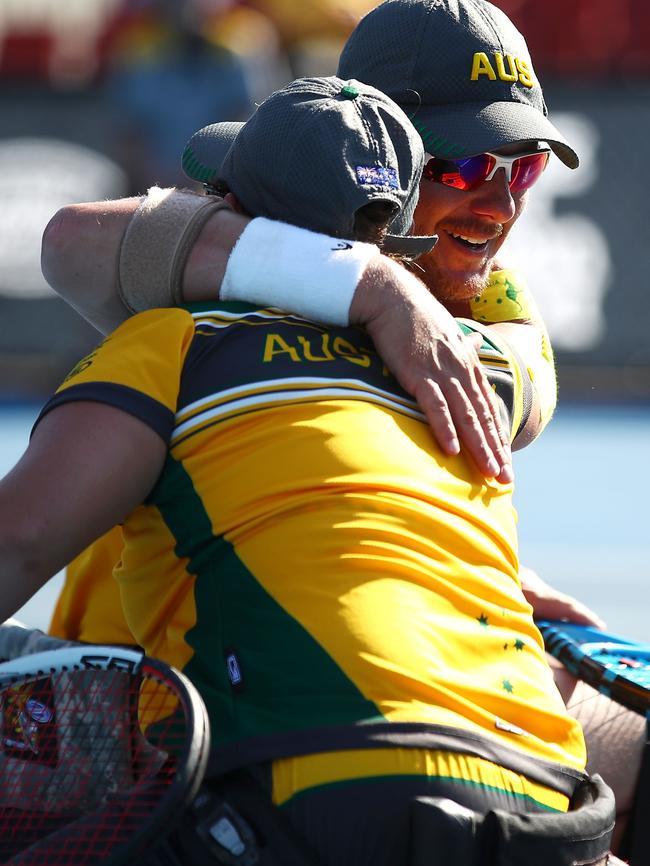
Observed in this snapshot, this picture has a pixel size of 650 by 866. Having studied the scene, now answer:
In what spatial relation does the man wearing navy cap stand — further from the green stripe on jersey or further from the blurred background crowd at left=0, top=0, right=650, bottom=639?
the blurred background crowd at left=0, top=0, right=650, bottom=639

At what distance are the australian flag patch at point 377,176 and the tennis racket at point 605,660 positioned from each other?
1.27m

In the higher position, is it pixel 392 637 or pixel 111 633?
pixel 392 637

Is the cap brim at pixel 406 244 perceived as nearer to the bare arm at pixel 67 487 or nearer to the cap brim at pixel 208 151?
the cap brim at pixel 208 151

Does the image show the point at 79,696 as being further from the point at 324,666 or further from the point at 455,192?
the point at 455,192

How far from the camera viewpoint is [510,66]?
3.08m

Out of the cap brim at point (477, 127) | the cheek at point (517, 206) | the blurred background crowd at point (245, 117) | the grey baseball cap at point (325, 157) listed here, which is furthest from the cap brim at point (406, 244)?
the blurred background crowd at point (245, 117)

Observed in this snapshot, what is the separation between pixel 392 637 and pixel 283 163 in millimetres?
804

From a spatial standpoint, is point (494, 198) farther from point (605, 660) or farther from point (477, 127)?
point (605, 660)

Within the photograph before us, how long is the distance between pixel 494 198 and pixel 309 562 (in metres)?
1.38

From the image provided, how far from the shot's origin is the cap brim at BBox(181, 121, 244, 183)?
3.00m

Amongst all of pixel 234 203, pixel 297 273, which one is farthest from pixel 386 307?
pixel 234 203

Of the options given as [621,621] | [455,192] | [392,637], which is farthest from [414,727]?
[621,621]

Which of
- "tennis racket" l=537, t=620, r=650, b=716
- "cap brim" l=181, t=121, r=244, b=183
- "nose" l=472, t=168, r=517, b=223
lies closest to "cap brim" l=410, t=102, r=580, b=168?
"nose" l=472, t=168, r=517, b=223

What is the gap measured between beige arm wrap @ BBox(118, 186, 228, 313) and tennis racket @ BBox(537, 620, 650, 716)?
1.28 m
